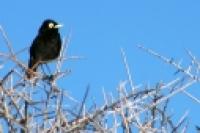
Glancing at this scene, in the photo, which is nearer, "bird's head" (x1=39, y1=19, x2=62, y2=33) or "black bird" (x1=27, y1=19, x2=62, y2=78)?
"black bird" (x1=27, y1=19, x2=62, y2=78)

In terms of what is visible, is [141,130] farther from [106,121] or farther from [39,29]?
[39,29]

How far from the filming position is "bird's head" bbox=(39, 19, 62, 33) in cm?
1248

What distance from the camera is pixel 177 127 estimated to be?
4.80m

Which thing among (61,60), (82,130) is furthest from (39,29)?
(82,130)

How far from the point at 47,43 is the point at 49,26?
39 centimetres

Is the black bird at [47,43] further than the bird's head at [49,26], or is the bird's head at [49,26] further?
the bird's head at [49,26]

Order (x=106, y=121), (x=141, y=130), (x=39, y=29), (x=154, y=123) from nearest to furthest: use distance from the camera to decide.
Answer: (x=141, y=130) < (x=106, y=121) < (x=154, y=123) < (x=39, y=29)

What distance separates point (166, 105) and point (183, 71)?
657 millimetres

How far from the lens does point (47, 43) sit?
40.2 ft

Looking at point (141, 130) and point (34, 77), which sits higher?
point (34, 77)

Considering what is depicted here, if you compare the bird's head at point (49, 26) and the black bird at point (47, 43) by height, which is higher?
the bird's head at point (49, 26)

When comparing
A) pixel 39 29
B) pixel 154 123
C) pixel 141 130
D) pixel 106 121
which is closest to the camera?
pixel 141 130

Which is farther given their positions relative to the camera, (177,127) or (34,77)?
(34,77)

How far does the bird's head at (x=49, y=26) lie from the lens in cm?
1248
